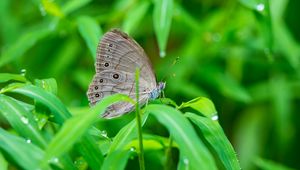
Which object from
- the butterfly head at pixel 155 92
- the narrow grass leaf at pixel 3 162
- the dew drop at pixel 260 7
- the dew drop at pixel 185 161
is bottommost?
the narrow grass leaf at pixel 3 162

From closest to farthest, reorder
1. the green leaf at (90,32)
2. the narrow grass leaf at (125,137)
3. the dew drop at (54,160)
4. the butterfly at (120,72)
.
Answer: the dew drop at (54,160), the narrow grass leaf at (125,137), the butterfly at (120,72), the green leaf at (90,32)

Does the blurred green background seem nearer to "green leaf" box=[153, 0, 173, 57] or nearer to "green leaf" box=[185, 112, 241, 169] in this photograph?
"green leaf" box=[153, 0, 173, 57]

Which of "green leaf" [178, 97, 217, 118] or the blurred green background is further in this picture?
the blurred green background

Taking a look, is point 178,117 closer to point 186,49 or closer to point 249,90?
point 186,49

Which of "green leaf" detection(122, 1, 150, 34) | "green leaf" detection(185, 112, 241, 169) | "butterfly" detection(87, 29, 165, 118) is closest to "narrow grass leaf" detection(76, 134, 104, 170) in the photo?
"green leaf" detection(185, 112, 241, 169)

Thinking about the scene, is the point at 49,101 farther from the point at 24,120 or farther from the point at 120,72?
the point at 120,72

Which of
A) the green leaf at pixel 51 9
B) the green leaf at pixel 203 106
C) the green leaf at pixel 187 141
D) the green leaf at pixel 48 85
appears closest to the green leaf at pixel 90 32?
the green leaf at pixel 51 9

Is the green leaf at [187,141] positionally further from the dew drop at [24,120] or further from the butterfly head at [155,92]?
the butterfly head at [155,92]
